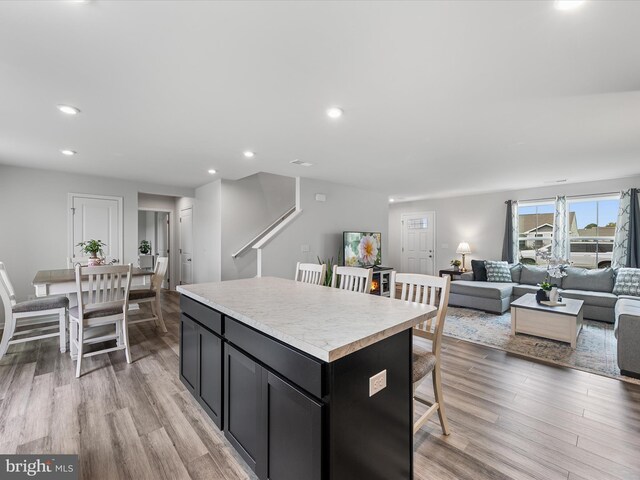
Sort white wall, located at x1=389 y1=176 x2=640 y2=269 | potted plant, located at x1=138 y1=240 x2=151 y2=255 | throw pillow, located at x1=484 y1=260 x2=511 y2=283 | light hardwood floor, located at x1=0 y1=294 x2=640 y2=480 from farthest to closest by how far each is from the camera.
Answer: potted plant, located at x1=138 y1=240 x2=151 y2=255, white wall, located at x1=389 y1=176 x2=640 y2=269, throw pillow, located at x1=484 y1=260 x2=511 y2=283, light hardwood floor, located at x1=0 y1=294 x2=640 y2=480

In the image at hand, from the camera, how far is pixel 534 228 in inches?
255

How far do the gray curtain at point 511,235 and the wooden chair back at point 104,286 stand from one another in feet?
23.2

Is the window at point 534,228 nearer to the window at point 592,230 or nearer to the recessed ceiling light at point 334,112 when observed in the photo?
the window at point 592,230

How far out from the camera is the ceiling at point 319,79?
4.65ft

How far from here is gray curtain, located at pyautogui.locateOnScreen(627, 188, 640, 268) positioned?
5020mm

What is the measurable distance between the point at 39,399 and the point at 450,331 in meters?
4.38

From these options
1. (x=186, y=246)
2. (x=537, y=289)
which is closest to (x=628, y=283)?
(x=537, y=289)

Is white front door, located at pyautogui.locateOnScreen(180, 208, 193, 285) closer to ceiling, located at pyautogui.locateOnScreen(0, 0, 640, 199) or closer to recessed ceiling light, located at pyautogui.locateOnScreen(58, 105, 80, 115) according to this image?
ceiling, located at pyautogui.locateOnScreen(0, 0, 640, 199)

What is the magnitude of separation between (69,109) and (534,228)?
805 cm

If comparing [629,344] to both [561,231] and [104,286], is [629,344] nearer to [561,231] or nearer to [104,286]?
[561,231]

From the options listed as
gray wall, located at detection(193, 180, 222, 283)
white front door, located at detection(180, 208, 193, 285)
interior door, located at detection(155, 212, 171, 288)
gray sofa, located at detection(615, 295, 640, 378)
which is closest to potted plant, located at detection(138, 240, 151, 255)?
interior door, located at detection(155, 212, 171, 288)

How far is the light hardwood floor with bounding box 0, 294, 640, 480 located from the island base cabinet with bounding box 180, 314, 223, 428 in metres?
0.21

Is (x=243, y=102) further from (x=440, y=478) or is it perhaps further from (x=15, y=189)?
(x=15, y=189)

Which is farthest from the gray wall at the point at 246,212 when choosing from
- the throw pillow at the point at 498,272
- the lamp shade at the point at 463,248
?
the throw pillow at the point at 498,272
